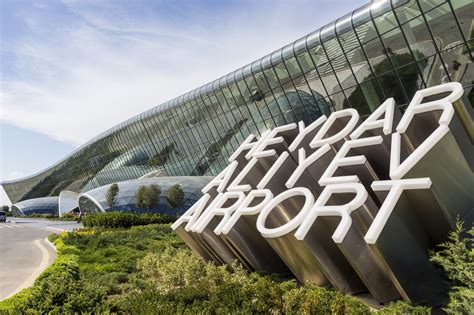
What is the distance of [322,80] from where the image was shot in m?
25.2

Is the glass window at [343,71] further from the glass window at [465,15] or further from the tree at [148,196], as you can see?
the tree at [148,196]

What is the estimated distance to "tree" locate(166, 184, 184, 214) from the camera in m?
35.9

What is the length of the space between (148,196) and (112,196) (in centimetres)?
521

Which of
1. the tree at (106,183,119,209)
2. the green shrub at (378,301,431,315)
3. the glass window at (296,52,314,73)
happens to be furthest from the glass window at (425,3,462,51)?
the tree at (106,183,119,209)

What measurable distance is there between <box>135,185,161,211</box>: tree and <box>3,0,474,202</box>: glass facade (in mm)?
6764

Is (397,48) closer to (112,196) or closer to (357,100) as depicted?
(357,100)

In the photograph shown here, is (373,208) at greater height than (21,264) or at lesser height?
lesser

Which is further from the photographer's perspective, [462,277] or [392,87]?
[392,87]

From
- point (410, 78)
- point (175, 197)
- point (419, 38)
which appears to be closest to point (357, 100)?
point (410, 78)

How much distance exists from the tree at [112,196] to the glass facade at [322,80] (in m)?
8.60

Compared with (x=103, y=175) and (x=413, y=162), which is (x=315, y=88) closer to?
(x=413, y=162)

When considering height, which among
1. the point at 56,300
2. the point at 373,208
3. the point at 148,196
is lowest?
the point at 148,196

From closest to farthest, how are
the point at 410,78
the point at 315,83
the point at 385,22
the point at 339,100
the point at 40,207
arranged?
the point at 385,22, the point at 410,78, the point at 339,100, the point at 315,83, the point at 40,207

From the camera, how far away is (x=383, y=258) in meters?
7.23
